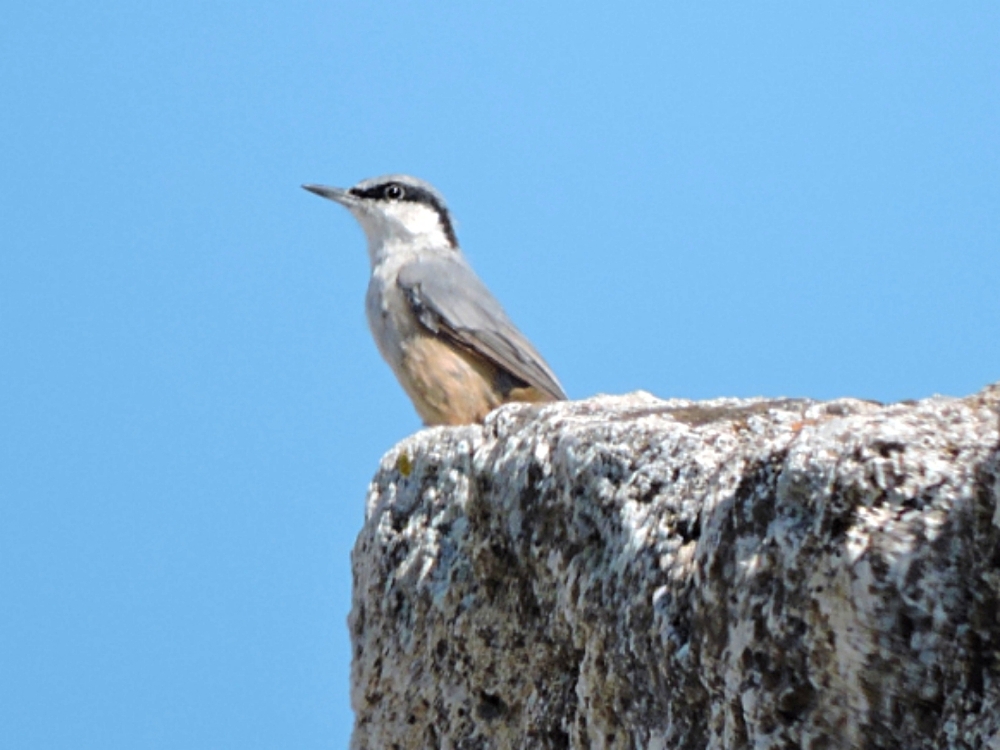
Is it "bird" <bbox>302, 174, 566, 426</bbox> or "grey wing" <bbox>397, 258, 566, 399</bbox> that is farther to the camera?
"grey wing" <bbox>397, 258, 566, 399</bbox>

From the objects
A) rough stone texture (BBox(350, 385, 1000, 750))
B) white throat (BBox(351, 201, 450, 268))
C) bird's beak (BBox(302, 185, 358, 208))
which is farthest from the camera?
bird's beak (BBox(302, 185, 358, 208))

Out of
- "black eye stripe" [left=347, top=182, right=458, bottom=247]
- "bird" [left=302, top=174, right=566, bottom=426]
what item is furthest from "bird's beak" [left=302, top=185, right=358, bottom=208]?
"bird" [left=302, top=174, right=566, bottom=426]

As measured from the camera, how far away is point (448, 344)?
7.51 m

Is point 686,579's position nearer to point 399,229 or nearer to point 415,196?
point 399,229

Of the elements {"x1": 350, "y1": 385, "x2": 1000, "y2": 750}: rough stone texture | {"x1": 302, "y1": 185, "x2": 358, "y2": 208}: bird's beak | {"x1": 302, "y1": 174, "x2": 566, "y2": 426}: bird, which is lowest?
{"x1": 350, "y1": 385, "x2": 1000, "y2": 750}: rough stone texture

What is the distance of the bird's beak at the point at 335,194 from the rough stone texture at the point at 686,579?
4.29m

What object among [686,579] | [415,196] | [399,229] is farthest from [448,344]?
[686,579]

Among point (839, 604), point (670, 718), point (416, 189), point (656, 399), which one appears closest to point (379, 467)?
point (656, 399)

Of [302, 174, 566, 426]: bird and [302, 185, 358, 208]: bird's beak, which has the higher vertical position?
[302, 185, 358, 208]: bird's beak

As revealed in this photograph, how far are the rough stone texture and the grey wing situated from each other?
262cm

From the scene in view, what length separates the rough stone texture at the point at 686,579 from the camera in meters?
2.60

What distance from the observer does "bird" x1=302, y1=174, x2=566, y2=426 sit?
7391 mm

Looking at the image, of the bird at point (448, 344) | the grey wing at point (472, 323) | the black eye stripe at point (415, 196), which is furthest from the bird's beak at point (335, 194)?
the grey wing at point (472, 323)

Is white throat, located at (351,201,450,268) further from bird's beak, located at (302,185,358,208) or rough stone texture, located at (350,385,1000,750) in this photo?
rough stone texture, located at (350,385,1000,750)
